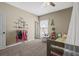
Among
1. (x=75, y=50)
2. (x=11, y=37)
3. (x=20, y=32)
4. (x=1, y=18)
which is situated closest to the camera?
(x=75, y=50)

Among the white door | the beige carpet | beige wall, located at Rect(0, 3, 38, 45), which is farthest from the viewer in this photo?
beige wall, located at Rect(0, 3, 38, 45)

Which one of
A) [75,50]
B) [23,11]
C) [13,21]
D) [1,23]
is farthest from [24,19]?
[75,50]

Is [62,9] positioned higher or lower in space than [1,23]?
higher

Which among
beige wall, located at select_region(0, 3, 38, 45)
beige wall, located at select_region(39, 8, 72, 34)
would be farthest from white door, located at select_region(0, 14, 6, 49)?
beige wall, located at select_region(39, 8, 72, 34)

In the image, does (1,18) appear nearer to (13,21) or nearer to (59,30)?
(13,21)

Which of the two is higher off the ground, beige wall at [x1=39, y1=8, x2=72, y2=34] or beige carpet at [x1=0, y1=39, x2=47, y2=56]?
beige wall at [x1=39, y1=8, x2=72, y2=34]

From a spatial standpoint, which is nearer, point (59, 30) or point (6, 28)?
point (6, 28)

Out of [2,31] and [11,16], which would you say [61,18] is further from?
[2,31]

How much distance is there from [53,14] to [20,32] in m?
1.97

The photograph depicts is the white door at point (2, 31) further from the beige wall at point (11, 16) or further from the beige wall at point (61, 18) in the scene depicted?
the beige wall at point (61, 18)

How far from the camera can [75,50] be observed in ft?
4.07

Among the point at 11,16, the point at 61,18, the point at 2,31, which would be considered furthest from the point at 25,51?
the point at 61,18

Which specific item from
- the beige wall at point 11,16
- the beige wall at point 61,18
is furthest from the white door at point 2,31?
the beige wall at point 61,18

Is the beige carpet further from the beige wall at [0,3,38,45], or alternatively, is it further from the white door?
the beige wall at [0,3,38,45]
